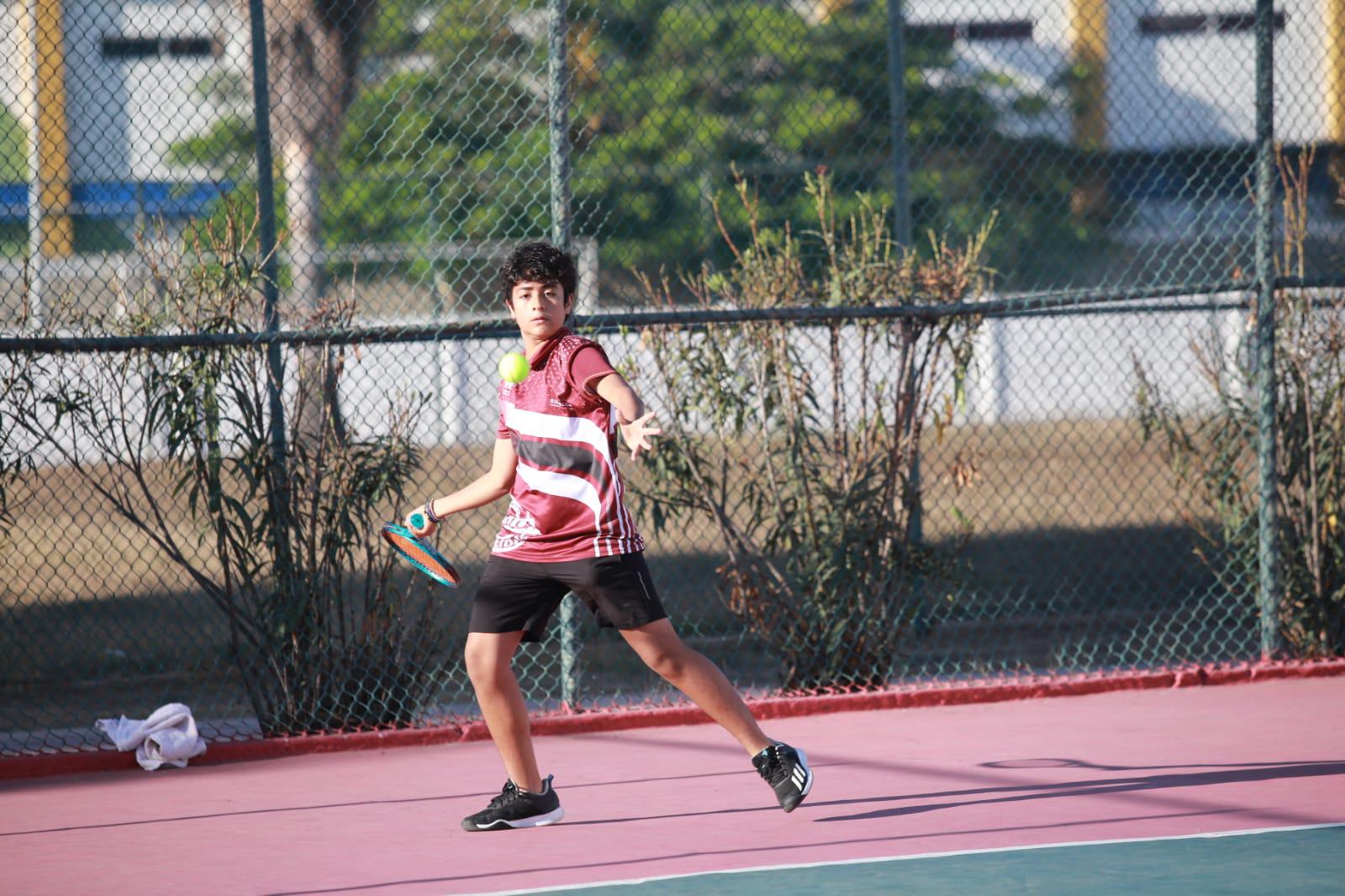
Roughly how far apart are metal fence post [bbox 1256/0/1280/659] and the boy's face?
3775 millimetres

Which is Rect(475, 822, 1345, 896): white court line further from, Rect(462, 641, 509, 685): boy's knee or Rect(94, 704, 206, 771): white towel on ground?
Rect(94, 704, 206, 771): white towel on ground

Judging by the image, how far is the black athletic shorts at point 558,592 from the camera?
498 cm

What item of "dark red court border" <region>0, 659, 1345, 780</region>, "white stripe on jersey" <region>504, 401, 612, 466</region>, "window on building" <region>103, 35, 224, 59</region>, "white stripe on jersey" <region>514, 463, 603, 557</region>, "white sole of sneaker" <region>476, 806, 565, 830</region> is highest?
"window on building" <region>103, 35, 224, 59</region>

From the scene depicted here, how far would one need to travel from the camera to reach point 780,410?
283 inches

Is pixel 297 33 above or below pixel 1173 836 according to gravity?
above

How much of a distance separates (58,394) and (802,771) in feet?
11.6

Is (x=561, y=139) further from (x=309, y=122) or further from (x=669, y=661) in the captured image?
(x=309, y=122)

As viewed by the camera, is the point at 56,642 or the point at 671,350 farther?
the point at 56,642

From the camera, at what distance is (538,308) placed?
5.06 metres

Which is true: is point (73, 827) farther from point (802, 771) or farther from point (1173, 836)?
point (1173, 836)

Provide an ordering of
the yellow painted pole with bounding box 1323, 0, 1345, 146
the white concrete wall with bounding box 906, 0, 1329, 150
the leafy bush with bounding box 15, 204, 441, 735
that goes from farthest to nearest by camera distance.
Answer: the white concrete wall with bounding box 906, 0, 1329, 150 → the yellow painted pole with bounding box 1323, 0, 1345, 146 → the leafy bush with bounding box 15, 204, 441, 735

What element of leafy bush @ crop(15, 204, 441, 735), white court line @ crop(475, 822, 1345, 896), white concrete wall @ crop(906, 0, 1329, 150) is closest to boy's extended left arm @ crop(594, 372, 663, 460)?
white court line @ crop(475, 822, 1345, 896)

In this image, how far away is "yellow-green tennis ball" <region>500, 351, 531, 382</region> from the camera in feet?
16.2

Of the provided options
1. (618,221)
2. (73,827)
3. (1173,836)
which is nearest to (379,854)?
(73,827)
